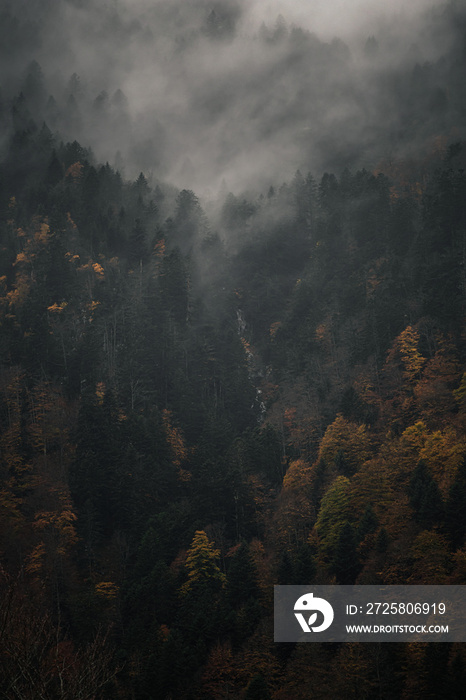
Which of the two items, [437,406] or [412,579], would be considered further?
[437,406]

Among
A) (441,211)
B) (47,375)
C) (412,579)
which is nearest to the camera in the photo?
(412,579)

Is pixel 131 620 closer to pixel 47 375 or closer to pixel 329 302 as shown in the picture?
pixel 47 375

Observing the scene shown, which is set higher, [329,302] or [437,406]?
[329,302]

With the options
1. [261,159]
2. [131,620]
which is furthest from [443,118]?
[131,620]

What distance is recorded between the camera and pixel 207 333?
112 m

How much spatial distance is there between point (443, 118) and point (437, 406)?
10829 cm

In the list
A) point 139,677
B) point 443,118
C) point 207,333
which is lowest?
point 139,677

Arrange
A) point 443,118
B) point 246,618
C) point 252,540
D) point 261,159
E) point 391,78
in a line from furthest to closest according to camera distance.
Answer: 1. point 391,78
2. point 261,159
3. point 443,118
4. point 252,540
5. point 246,618
